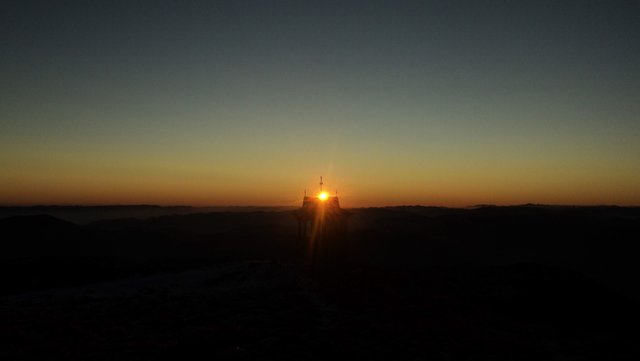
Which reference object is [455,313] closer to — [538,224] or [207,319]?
[207,319]

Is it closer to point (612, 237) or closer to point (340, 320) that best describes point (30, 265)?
point (340, 320)

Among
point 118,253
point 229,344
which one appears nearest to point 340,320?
point 229,344

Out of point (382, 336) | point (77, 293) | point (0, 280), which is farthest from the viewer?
point (0, 280)

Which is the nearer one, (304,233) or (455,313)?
(455,313)

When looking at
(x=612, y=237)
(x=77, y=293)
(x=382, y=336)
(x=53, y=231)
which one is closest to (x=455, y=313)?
(x=382, y=336)

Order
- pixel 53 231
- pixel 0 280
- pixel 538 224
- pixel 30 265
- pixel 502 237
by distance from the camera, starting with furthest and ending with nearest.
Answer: pixel 538 224, pixel 502 237, pixel 53 231, pixel 30 265, pixel 0 280

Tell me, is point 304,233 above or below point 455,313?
above

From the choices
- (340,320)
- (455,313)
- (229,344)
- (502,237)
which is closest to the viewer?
(229,344)

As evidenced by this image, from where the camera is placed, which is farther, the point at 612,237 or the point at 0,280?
the point at 612,237

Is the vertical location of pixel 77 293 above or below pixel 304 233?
below
